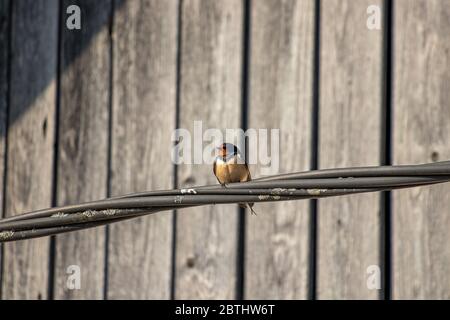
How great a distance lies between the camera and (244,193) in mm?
1267

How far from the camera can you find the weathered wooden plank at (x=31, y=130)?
2.13 metres

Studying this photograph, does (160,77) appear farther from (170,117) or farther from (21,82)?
(21,82)

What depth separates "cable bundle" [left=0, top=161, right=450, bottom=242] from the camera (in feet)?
4.00

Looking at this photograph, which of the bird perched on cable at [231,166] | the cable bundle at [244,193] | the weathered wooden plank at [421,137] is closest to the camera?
the cable bundle at [244,193]

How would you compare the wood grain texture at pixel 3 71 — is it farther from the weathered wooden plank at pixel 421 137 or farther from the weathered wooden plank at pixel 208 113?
the weathered wooden plank at pixel 421 137

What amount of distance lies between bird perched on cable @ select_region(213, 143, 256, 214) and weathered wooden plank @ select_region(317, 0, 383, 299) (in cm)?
32

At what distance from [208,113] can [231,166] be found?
34cm

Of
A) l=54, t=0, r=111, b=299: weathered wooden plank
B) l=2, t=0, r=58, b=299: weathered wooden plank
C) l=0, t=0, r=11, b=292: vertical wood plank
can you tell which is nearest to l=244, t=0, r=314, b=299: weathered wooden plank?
l=54, t=0, r=111, b=299: weathered wooden plank

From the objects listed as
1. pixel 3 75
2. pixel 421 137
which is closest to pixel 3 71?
pixel 3 75

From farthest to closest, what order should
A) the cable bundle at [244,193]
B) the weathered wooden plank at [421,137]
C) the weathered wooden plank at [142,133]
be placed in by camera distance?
the weathered wooden plank at [142,133] → the weathered wooden plank at [421,137] → the cable bundle at [244,193]

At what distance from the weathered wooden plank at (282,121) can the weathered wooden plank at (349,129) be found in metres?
0.04

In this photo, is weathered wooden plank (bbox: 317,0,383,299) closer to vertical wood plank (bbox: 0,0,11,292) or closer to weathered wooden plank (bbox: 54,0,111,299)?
weathered wooden plank (bbox: 54,0,111,299)

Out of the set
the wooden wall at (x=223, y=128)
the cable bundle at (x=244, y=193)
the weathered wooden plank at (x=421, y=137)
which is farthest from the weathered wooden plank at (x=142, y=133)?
the cable bundle at (x=244, y=193)

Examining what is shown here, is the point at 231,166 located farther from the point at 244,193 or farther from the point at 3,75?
the point at 3,75
